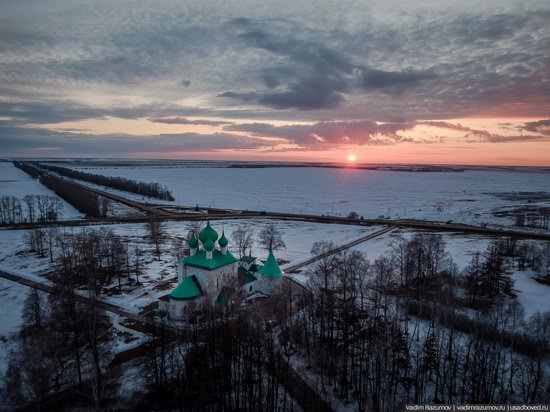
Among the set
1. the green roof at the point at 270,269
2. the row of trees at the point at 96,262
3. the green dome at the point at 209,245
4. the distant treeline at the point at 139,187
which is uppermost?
the green dome at the point at 209,245

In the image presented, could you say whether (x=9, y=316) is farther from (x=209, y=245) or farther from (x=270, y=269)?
(x=270, y=269)

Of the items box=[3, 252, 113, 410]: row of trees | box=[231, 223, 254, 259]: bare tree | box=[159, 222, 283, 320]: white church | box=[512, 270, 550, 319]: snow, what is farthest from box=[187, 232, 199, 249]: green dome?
box=[512, 270, 550, 319]: snow

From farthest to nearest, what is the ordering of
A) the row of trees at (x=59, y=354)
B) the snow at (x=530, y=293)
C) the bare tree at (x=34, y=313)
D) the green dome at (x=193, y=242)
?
1. the green dome at (x=193, y=242)
2. the snow at (x=530, y=293)
3. the bare tree at (x=34, y=313)
4. the row of trees at (x=59, y=354)

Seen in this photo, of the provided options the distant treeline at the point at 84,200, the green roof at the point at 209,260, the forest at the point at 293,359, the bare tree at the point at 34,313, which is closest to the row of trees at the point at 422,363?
the forest at the point at 293,359

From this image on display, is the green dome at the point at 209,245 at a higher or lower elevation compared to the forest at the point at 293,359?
higher

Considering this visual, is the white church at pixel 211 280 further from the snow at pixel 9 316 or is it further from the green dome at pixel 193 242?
the snow at pixel 9 316

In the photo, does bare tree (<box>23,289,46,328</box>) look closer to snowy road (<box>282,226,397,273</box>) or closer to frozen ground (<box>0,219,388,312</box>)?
frozen ground (<box>0,219,388,312</box>)

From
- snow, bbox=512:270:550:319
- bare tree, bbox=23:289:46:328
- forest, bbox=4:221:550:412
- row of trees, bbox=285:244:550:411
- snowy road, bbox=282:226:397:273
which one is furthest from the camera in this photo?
snowy road, bbox=282:226:397:273
